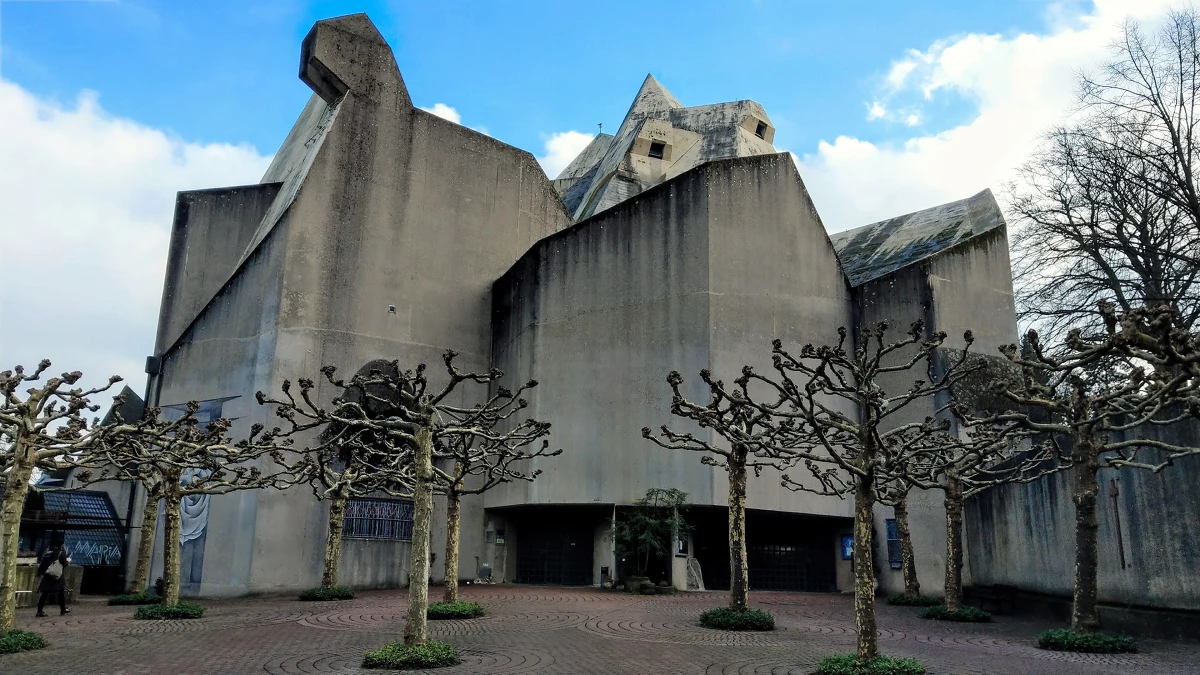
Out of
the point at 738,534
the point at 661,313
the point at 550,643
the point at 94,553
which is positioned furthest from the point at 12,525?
the point at 661,313

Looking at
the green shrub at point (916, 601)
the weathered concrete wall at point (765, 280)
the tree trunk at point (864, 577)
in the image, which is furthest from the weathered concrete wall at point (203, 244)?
the tree trunk at point (864, 577)

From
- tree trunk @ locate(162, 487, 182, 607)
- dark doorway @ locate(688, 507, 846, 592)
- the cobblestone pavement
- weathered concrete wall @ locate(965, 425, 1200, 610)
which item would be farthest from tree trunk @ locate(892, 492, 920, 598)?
tree trunk @ locate(162, 487, 182, 607)

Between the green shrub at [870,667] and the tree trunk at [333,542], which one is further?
the tree trunk at [333,542]

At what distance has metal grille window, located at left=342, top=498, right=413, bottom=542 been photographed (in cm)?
2698

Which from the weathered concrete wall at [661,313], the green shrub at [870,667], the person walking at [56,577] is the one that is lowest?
the green shrub at [870,667]

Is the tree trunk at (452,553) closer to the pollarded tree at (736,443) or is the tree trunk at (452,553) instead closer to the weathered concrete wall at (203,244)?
the pollarded tree at (736,443)

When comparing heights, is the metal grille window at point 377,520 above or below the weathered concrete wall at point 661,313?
below

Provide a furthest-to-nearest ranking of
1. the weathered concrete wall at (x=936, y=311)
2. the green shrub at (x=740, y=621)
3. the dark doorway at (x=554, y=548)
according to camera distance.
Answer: the dark doorway at (x=554, y=548), the weathered concrete wall at (x=936, y=311), the green shrub at (x=740, y=621)

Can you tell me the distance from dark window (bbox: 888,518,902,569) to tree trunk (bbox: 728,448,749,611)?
1222 cm

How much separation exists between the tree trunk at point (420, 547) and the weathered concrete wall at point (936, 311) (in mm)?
18983

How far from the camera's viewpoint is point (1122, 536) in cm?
1541

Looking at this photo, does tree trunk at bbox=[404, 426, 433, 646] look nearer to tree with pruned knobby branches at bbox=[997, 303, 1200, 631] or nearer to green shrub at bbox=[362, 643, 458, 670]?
green shrub at bbox=[362, 643, 458, 670]

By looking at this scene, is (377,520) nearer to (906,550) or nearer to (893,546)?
(906,550)

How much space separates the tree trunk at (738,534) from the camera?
1588 centimetres
